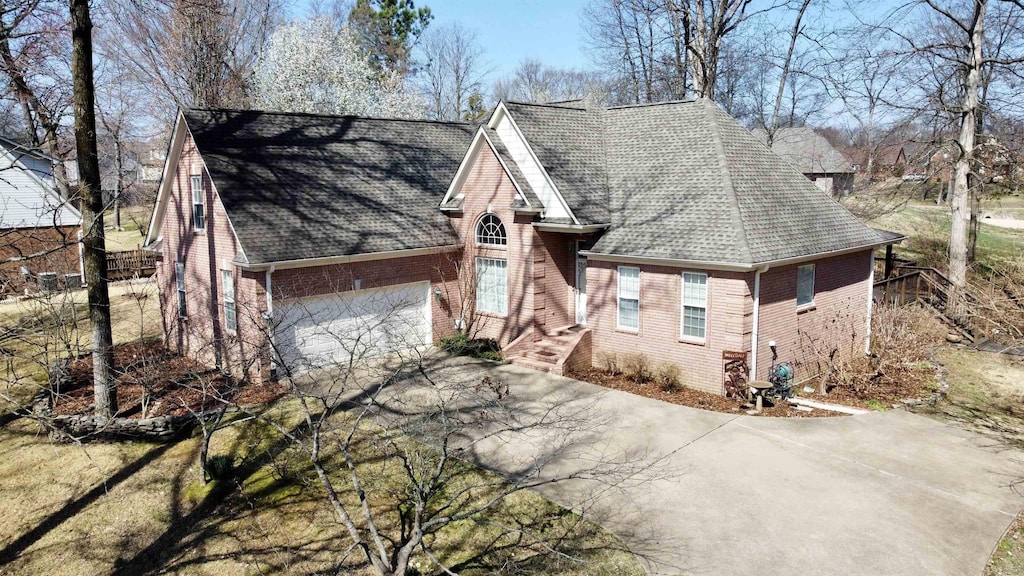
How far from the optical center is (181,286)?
1927 centimetres

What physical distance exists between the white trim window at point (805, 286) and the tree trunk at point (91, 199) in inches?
620

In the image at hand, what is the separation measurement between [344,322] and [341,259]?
1812 millimetres

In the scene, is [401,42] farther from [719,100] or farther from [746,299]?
[746,299]

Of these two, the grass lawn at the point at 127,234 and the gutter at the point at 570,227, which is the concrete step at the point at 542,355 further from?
the grass lawn at the point at 127,234

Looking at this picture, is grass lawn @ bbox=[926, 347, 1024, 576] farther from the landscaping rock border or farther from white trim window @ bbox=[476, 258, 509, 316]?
the landscaping rock border

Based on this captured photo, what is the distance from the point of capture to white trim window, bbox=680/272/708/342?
1516 centimetres

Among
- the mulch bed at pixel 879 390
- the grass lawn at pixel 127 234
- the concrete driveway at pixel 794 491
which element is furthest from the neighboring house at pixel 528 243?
the grass lawn at pixel 127 234

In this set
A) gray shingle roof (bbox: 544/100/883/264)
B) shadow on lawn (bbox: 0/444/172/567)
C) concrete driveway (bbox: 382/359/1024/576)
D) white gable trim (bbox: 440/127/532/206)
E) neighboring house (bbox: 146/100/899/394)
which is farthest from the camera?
white gable trim (bbox: 440/127/532/206)

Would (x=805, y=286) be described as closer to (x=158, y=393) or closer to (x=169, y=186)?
(x=158, y=393)

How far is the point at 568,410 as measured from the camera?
46.0ft

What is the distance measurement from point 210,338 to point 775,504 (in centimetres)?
1456

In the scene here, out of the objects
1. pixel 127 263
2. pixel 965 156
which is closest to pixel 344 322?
pixel 965 156

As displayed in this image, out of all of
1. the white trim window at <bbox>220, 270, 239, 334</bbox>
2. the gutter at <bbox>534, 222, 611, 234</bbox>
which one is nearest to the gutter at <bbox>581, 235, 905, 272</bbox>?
the gutter at <bbox>534, 222, 611, 234</bbox>

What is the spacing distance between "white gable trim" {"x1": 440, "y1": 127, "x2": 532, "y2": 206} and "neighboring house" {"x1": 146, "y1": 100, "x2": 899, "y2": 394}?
0.21 ft
